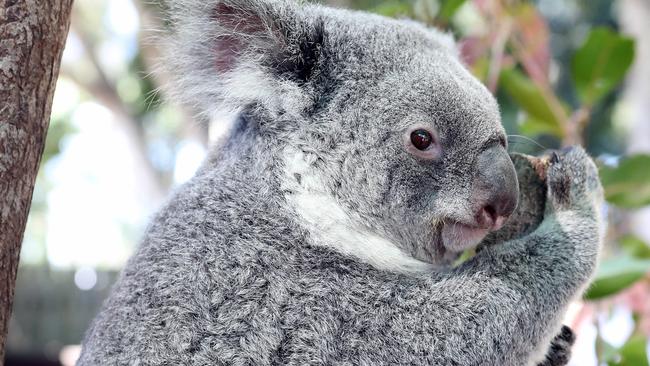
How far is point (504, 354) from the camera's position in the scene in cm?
231

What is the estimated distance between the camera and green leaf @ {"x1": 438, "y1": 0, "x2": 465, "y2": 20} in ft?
13.1

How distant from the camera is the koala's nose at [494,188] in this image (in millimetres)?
2424

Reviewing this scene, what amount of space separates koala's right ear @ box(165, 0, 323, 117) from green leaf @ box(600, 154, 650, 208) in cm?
168

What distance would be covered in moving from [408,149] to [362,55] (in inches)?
18.0

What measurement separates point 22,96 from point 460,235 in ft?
4.95

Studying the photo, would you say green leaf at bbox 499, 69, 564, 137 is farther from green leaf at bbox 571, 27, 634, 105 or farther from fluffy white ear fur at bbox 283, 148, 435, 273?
fluffy white ear fur at bbox 283, 148, 435, 273

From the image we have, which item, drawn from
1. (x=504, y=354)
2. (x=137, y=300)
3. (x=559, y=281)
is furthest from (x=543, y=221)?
(x=137, y=300)

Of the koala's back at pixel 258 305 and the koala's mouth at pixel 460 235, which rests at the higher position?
the koala's mouth at pixel 460 235

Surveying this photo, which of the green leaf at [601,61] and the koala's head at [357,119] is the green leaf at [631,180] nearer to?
the green leaf at [601,61]

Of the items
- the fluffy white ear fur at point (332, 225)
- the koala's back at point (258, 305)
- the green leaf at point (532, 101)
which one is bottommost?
the koala's back at point (258, 305)

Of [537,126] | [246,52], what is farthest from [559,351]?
[537,126]

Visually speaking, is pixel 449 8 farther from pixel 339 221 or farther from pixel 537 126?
pixel 339 221

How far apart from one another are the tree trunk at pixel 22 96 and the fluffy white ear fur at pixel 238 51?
0.58m

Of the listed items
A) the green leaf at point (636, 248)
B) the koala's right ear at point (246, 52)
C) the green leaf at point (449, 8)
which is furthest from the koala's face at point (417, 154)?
the green leaf at point (636, 248)
